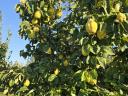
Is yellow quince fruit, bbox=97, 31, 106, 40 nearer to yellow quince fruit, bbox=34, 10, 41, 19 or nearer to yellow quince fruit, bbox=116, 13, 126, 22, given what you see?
yellow quince fruit, bbox=116, 13, 126, 22

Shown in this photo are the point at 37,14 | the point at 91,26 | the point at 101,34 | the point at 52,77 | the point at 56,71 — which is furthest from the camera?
the point at 37,14

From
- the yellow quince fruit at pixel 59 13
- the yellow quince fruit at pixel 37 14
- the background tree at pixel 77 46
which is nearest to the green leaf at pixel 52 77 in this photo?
the background tree at pixel 77 46

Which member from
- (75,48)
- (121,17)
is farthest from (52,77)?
(121,17)

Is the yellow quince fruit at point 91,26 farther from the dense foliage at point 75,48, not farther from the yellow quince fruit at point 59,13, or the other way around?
the yellow quince fruit at point 59,13

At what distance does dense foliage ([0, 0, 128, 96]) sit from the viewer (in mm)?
3396

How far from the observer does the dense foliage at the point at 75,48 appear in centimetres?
340

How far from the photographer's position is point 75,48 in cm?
471

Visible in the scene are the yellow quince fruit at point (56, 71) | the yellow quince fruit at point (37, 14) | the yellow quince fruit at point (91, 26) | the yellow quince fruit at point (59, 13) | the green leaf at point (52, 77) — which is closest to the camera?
the yellow quince fruit at point (91, 26)

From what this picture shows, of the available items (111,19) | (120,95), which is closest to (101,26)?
(111,19)

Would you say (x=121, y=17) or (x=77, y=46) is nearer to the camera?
(x=121, y=17)

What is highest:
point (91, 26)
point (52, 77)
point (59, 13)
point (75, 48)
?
point (59, 13)

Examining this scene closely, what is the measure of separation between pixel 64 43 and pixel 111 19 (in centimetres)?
211

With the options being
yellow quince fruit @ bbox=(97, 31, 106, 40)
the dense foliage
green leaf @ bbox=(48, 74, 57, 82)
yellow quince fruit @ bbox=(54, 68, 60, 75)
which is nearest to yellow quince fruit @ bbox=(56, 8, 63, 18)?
the dense foliage

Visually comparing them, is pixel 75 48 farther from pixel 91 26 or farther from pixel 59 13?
pixel 91 26
